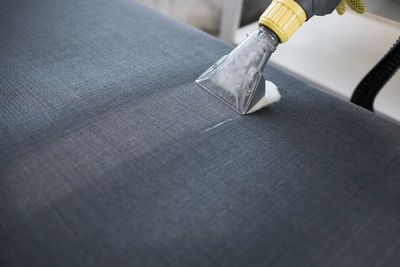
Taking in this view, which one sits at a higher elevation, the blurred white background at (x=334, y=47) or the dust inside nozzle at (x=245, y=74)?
the dust inside nozzle at (x=245, y=74)

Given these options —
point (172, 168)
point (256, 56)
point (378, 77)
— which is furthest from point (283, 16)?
point (378, 77)

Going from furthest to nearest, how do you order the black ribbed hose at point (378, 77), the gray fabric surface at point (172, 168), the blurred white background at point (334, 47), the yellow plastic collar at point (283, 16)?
the blurred white background at point (334, 47)
the black ribbed hose at point (378, 77)
the yellow plastic collar at point (283, 16)
the gray fabric surface at point (172, 168)

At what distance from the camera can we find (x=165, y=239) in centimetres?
47

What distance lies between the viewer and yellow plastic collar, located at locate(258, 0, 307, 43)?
0.64m

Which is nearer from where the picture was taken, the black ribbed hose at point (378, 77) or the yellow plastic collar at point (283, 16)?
the yellow plastic collar at point (283, 16)

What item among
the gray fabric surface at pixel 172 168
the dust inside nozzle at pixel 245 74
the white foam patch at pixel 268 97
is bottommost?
the gray fabric surface at pixel 172 168

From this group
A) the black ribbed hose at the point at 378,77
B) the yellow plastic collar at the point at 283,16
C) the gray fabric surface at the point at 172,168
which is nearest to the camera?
the gray fabric surface at the point at 172,168

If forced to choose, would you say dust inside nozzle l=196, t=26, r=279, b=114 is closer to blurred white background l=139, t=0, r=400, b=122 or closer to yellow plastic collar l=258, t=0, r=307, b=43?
yellow plastic collar l=258, t=0, r=307, b=43

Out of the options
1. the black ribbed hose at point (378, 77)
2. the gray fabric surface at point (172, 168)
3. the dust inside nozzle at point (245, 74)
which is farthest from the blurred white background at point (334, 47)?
the dust inside nozzle at point (245, 74)

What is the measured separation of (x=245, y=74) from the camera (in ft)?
2.38

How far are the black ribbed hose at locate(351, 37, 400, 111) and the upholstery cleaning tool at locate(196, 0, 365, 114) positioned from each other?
0.79ft

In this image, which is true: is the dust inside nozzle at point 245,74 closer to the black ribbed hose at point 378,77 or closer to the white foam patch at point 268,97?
the white foam patch at point 268,97

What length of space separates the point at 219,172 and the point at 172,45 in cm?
47

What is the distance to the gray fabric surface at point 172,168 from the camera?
0.47 m
